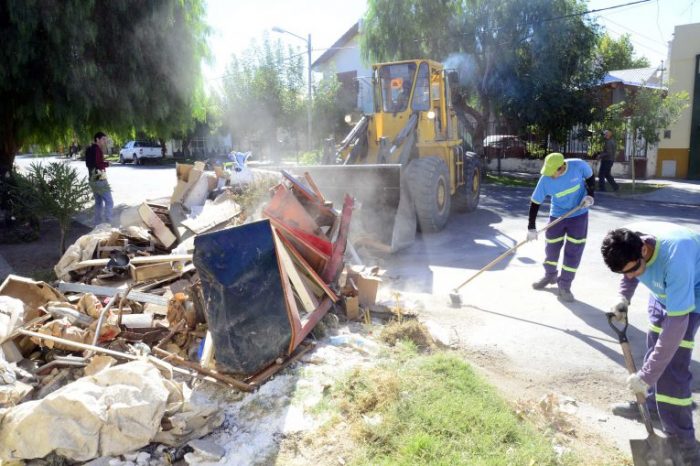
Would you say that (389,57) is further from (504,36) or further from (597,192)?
(597,192)

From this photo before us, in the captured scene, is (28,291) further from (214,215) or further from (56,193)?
(56,193)

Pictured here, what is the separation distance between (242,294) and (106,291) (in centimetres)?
250

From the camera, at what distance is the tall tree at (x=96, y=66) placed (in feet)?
29.4

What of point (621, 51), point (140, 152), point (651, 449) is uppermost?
point (621, 51)

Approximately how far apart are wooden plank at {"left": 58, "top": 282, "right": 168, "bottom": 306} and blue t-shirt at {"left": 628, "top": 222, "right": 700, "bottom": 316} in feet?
13.8

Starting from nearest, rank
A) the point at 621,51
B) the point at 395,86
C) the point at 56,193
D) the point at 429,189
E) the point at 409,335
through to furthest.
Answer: the point at 409,335, the point at 56,193, the point at 429,189, the point at 395,86, the point at 621,51

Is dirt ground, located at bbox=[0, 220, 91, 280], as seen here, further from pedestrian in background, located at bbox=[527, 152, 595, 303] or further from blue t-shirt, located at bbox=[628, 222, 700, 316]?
blue t-shirt, located at bbox=[628, 222, 700, 316]

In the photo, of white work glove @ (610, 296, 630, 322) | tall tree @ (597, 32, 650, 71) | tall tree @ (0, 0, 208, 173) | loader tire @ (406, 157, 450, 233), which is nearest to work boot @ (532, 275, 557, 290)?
loader tire @ (406, 157, 450, 233)

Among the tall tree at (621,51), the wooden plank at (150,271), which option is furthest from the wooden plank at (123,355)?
the tall tree at (621,51)

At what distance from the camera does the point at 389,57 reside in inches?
764

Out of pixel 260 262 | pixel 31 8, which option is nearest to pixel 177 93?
pixel 31 8

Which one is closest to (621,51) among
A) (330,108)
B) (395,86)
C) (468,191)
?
(330,108)

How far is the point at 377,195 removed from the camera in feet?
26.8

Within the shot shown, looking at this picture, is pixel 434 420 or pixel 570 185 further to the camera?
pixel 570 185
